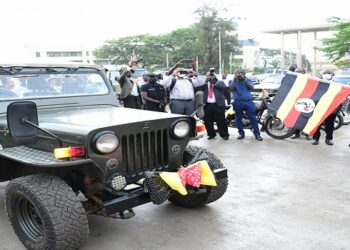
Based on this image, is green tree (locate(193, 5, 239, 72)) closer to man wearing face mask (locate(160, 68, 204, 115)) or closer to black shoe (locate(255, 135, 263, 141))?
black shoe (locate(255, 135, 263, 141))

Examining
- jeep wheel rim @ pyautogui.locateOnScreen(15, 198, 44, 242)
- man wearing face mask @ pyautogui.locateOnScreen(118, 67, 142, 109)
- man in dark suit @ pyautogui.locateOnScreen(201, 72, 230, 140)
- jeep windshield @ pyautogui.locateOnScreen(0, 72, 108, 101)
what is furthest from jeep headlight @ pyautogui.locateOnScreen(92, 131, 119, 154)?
man in dark suit @ pyautogui.locateOnScreen(201, 72, 230, 140)

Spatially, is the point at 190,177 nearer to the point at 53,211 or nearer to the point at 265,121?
the point at 53,211

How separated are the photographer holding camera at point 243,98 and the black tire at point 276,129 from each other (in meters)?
0.36

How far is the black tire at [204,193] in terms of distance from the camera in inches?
178

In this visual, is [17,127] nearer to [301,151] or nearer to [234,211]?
[234,211]

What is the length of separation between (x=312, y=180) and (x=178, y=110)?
3.57 meters

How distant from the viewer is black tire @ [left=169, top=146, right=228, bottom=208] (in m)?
4.51

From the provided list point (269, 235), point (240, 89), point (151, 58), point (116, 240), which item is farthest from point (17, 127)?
point (151, 58)

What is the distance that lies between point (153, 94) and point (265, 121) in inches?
98.3

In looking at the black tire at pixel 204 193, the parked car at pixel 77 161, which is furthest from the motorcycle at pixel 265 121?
the parked car at pixel 77 161

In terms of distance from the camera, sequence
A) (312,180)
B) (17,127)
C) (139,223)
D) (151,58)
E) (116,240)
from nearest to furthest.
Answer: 1. (17,127)
2. (116,240)
3. (139,223)
4. (312,180)
5. (151,58)

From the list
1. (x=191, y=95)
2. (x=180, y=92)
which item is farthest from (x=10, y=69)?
(x=191, y=95)

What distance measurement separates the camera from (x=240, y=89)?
9.14m

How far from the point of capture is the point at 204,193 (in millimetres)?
4730
